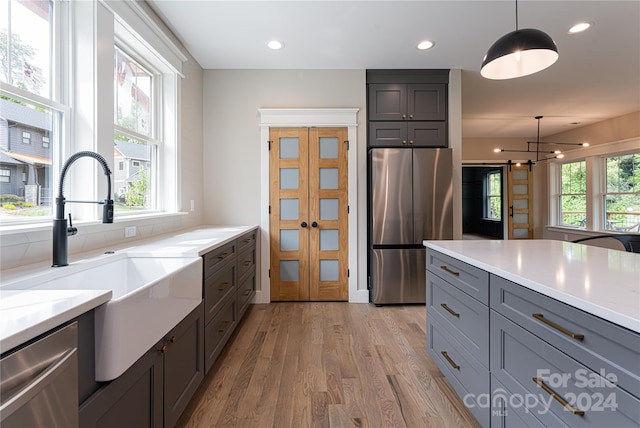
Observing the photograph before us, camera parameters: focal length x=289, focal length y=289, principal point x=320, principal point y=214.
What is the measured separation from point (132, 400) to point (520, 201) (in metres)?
8.51

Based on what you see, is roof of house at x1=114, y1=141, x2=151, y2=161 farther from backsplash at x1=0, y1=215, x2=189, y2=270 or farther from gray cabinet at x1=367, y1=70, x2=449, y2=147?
gray cabinet at x1=367, y1=70, x2=449, y2=147

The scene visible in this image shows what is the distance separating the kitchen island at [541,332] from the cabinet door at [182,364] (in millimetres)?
1458

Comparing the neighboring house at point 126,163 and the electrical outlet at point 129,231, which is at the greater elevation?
the neighboring house at point 126,163

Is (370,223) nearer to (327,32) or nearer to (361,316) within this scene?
(361,316)

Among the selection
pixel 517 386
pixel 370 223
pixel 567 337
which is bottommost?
pixel 517 386

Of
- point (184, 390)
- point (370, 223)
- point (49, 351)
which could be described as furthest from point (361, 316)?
point (49, 351)

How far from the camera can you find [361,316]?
3074 millimetres

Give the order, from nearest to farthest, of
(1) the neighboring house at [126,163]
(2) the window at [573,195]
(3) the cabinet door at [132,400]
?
1. (3) the cabinet door at [132,400]
2. (1) the neighboring house at [126,163]
3. (2) the window at [573,195]

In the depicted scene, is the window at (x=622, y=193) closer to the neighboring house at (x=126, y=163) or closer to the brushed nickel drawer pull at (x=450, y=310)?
the brushed nickel drawer pull at (x=450, y=310)

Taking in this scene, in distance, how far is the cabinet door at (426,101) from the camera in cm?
353

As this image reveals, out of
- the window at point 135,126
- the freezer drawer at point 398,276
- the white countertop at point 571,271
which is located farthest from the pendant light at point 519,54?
the window at point 135,126

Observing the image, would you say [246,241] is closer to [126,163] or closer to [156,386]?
[126,163]

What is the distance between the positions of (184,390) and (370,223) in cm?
253

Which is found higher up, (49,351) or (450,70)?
(450,70)
